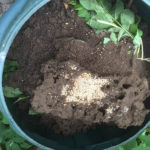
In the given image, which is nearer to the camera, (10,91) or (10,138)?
(10,91)

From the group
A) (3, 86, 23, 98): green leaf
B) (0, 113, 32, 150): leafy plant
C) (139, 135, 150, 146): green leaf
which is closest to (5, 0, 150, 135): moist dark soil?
(3, 86, 23, 98): green leaf

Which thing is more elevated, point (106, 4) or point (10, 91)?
point (106, 4)

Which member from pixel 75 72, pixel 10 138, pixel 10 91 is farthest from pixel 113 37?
pixel 10 138

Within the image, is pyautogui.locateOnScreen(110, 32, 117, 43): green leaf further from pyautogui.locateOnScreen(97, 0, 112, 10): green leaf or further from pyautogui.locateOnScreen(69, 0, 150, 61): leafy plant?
pyautogui.locateOnScreen(97, 0, 112, 10): green leaf

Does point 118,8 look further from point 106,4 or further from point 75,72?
point 75,72

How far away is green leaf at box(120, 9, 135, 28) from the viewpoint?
0.94 metres

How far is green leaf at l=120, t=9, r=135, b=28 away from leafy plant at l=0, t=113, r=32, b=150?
2.42 ft

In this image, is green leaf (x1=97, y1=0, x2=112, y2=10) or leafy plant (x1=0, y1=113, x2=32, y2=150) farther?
leafy plant (x1=0, y1=113, x2=32, y2=150)

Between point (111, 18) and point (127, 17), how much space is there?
0.22 ft

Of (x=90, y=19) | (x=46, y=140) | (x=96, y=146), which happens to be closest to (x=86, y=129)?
(x=96, y=146)

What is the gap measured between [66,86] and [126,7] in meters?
0.44

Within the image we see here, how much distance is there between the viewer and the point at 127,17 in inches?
37.4

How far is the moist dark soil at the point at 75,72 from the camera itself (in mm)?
926

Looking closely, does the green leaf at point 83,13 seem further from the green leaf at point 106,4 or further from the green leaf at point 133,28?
the green leaf at point 133,28
